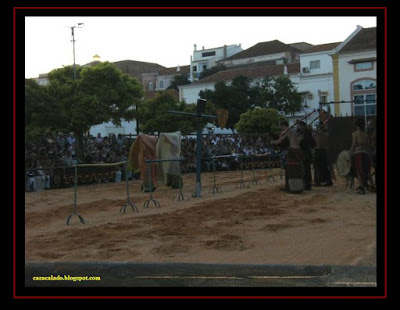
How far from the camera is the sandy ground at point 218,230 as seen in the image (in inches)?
272

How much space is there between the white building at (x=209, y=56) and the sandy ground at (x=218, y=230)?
210 ft

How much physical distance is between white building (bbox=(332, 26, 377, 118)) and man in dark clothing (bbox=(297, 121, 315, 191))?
25950mm

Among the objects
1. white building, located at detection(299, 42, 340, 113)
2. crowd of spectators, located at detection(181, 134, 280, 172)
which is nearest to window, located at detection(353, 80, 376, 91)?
white building, located at detection(299, 42, 340, 113)

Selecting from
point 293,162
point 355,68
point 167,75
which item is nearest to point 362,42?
point 355,68

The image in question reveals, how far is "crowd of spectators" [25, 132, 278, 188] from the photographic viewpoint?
1964 cm

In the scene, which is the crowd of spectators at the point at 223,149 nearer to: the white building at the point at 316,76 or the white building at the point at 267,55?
the white building at the point at 316,76

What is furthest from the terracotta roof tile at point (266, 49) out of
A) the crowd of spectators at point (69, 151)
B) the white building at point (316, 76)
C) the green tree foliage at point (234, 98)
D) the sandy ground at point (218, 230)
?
the sandy ground at point (218, 230)

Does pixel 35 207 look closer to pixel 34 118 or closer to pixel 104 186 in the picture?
pixel 104 186

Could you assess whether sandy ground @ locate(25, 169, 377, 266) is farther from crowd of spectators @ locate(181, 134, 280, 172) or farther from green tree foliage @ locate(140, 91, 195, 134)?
green tree foliage @ locate(140, 91, 195, 134)

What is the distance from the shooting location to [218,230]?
884 centimetres

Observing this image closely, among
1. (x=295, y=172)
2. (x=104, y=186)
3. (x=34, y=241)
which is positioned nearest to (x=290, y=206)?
(x=295, y=172)

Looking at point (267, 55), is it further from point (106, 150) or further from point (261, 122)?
point (106, 150)

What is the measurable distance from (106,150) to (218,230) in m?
15.1

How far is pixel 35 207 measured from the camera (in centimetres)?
1395
